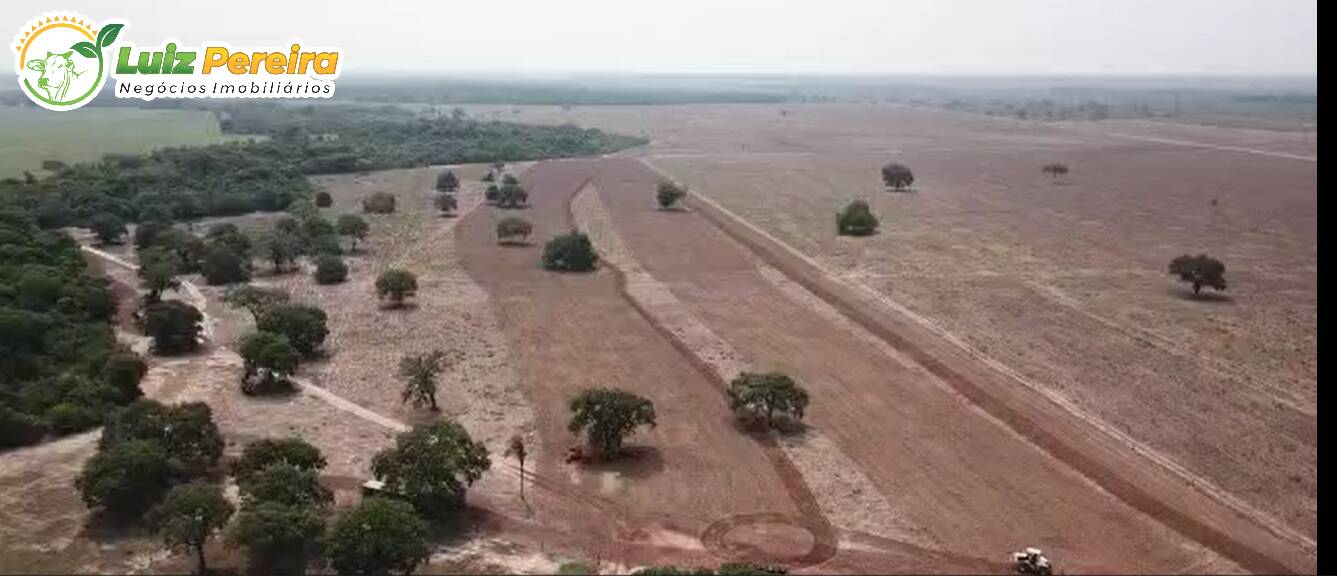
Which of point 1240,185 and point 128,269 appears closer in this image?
point 128,269

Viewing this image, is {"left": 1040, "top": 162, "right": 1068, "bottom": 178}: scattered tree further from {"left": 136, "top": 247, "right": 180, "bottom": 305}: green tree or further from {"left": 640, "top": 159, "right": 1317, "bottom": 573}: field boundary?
{"left": 136, "top": 247, "right": 180, "bottom": 305}: green tree

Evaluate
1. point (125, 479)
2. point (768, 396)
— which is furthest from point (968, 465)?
point (125, 479)

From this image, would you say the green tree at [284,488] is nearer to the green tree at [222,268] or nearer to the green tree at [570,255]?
the green tree at [222,268]

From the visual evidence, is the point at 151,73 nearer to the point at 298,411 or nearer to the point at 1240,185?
the point at 298,411

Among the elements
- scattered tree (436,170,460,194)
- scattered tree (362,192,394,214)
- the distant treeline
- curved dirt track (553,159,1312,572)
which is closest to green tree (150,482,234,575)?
curved dirt track (553,159,1312,572)

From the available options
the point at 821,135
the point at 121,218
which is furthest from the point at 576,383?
the point at 821,135

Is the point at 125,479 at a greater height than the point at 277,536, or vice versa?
the point at 125,479

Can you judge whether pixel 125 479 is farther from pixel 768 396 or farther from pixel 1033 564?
pixel 1033 564
